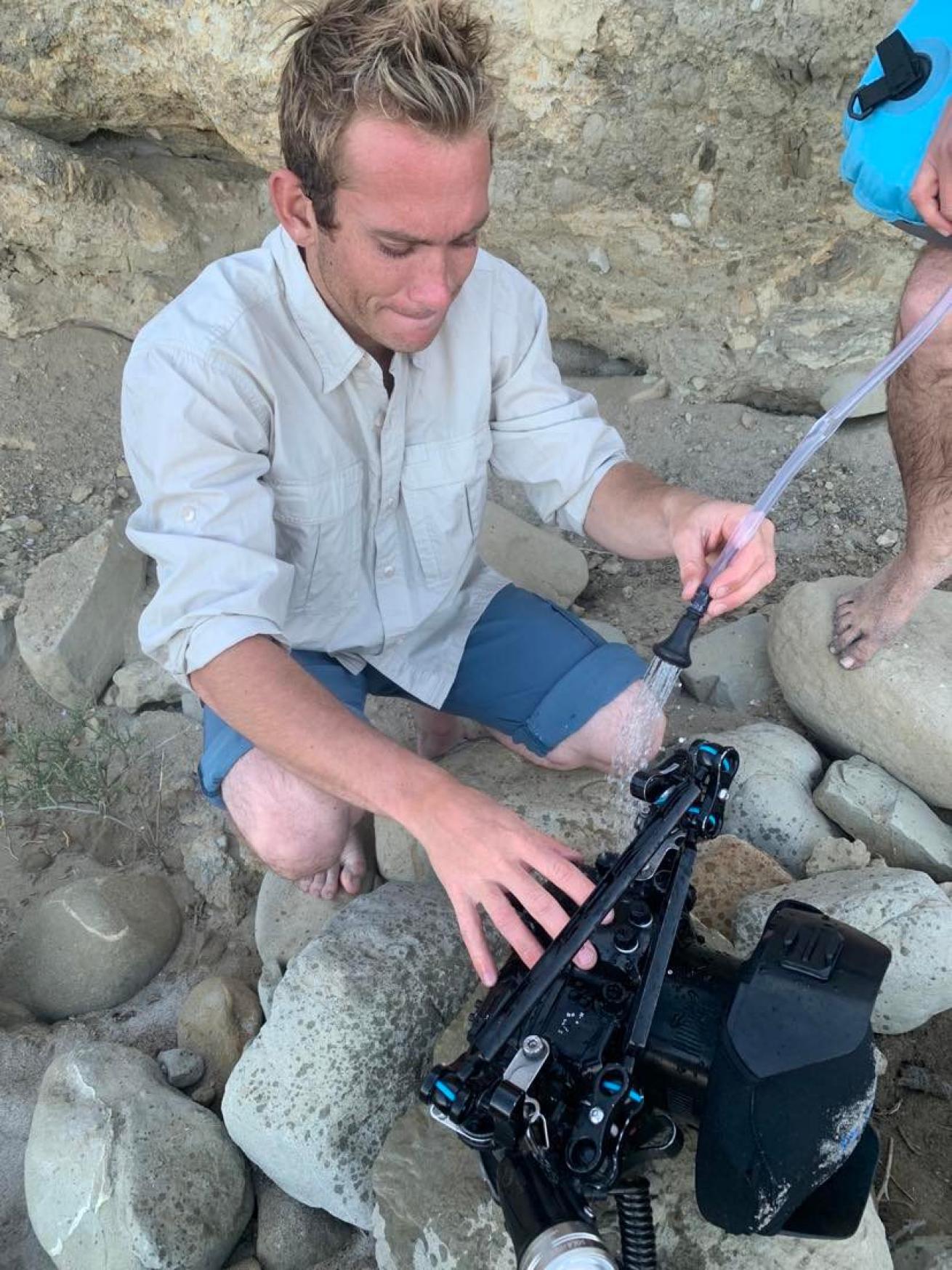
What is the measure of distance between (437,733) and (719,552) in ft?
3.42

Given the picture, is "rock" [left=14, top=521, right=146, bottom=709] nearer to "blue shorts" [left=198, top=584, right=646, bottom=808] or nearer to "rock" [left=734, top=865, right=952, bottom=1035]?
"blue shorts" [left=198, top=584, right=646, bottom=808]

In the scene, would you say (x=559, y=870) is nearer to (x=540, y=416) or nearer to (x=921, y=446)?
(x=540, y=416)

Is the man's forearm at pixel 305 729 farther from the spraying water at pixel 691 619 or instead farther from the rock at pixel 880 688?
the rock at pixel 880 688

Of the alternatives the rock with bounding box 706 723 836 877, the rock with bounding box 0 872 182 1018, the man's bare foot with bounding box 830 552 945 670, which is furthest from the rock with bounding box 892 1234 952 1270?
the rock with bounding box 0 872 182 1018

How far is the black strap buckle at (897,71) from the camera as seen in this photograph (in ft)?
8.79

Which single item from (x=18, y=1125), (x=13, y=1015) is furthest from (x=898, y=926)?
(x=13, y=1015)

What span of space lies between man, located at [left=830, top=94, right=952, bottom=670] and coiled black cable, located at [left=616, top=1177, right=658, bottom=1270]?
1.59 metres

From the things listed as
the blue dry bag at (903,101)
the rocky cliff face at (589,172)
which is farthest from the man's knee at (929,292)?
the rocky cliff face at (589,172)

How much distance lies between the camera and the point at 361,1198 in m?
1.96

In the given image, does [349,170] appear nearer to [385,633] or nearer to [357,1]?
[357,1]

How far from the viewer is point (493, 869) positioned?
159 cm

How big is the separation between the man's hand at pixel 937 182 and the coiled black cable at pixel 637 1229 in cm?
240

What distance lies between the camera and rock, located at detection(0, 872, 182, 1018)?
2.52m

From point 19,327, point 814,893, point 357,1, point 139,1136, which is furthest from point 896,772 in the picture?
point 19,327
